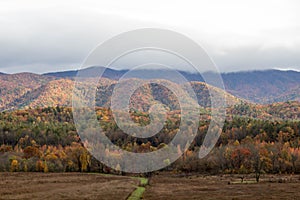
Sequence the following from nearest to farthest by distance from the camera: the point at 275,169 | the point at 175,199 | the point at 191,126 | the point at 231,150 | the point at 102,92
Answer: the point at 175,199 → the point at 275,169 → the point at 231,150 → the point at 191,126 → the point at 102,92

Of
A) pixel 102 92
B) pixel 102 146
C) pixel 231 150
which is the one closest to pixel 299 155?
pixel 231 150

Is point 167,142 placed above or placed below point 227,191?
below

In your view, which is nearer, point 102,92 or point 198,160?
point 198,160

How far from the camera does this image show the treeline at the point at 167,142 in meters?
123

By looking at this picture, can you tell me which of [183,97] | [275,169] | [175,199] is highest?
[183,97]

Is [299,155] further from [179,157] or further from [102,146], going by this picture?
[102,146]

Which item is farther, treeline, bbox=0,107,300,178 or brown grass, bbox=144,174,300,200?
treeline, bbox=0,107,300,178

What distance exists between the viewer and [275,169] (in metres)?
119

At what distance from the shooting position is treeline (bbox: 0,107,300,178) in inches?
4833

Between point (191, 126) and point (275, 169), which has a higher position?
point (191, 126)

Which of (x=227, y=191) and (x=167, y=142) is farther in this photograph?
(x=167, y=142)

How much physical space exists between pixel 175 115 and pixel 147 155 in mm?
60697

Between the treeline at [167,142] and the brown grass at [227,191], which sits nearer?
the brown grass at [227,191]

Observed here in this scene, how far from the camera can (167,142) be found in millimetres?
161000
